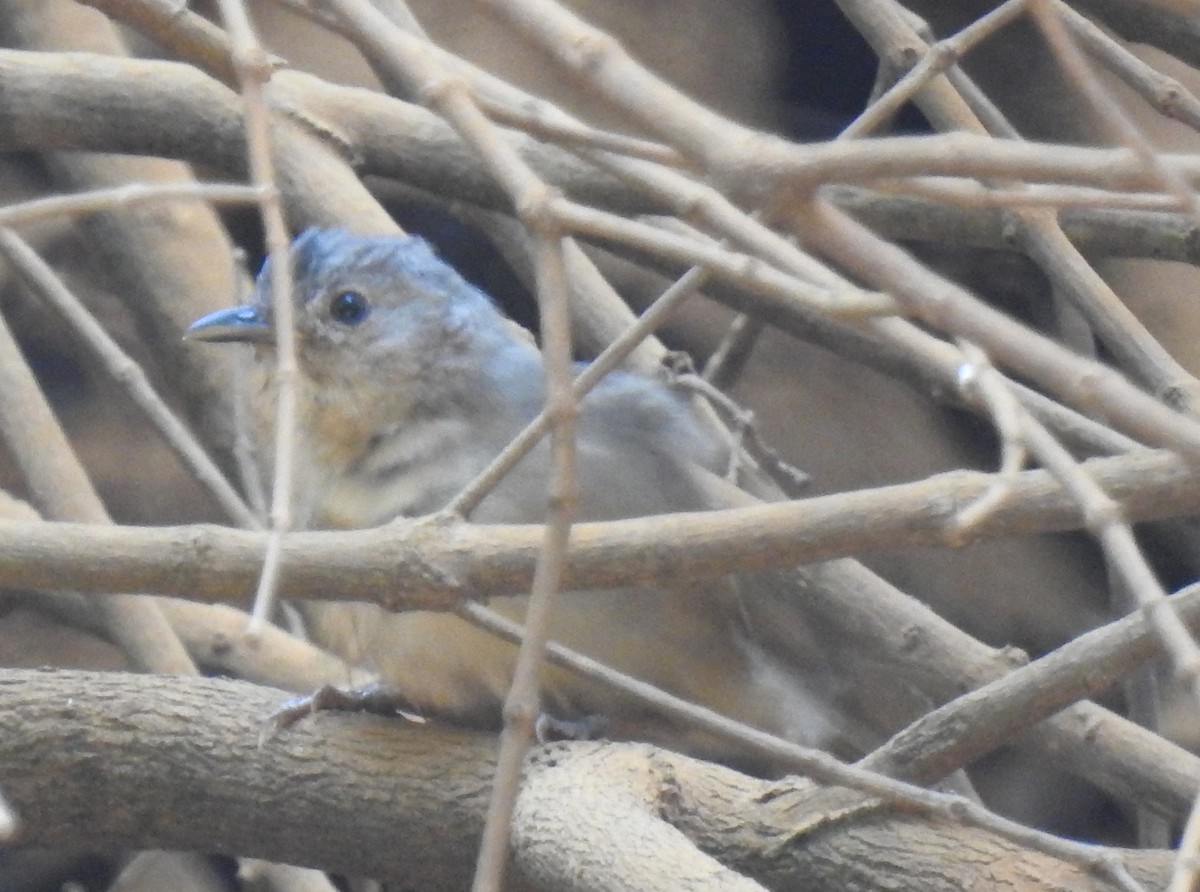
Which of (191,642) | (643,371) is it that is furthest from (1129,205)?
(191,642)

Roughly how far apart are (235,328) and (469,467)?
1.79ft

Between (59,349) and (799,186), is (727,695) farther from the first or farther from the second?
(59,349)

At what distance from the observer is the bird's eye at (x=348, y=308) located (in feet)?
9.33

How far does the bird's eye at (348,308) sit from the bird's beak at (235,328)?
0.11 m

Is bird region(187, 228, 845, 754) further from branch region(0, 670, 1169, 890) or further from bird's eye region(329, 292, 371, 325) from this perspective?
branch region(0, 670, 1169, 890)

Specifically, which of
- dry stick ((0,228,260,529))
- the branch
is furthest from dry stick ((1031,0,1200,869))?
dry stick ((0,228,260,529))

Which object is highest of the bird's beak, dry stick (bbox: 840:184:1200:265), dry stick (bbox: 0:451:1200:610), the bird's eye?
dry stick (bbox: 840:184:1200:265)

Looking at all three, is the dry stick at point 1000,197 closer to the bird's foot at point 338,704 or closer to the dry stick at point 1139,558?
the dry stick at point 1139,558

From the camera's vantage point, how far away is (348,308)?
2854 mm

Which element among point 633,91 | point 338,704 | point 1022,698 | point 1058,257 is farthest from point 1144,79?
point 633,91

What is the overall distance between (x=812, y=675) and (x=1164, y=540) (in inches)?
64.3

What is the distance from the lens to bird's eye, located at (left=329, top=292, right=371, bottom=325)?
9.33 feet

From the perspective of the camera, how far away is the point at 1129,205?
1.17m

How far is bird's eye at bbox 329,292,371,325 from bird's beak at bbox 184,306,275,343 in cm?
11
